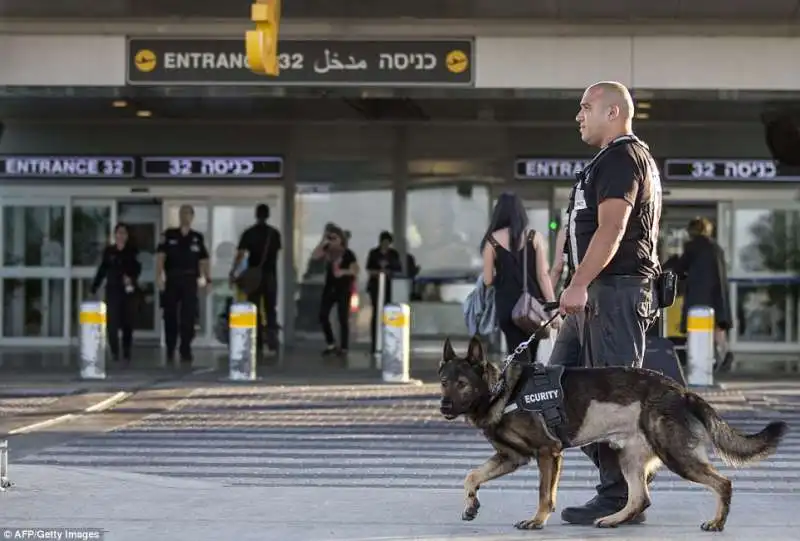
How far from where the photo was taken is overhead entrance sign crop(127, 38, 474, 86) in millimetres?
14875

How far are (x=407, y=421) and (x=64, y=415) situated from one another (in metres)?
3.04

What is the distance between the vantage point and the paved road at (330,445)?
27.3ft

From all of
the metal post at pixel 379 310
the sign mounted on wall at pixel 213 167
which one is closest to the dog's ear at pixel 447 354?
the metal post at pixel 379 310

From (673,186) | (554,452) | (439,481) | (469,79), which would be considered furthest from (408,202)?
(554,452)

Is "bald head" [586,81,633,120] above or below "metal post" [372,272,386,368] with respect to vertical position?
above

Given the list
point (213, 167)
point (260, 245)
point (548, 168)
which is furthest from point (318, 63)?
point (548, 168)

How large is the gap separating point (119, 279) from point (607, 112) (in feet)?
36.6

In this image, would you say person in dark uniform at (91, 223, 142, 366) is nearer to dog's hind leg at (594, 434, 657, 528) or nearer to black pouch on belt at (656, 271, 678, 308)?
black pouch on belt at (656, 271, 678, 308)

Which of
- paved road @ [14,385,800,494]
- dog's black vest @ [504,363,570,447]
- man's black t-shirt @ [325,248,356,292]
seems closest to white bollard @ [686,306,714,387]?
paved road @ [14,385,800,494]

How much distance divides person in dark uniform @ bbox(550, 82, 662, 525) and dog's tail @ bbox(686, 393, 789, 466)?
491 millimetres

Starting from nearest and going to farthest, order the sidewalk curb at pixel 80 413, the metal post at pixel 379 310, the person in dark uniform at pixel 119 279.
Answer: the sidewalk curb at pixel 80 413, the person in dark uniform at pixel 119 279, the metal post at pixel 379 310

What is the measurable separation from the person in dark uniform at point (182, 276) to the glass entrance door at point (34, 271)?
421cm

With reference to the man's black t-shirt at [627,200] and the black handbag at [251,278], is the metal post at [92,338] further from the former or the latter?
the man's black t-shirt at [627,200]

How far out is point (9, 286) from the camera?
21.1 metres
